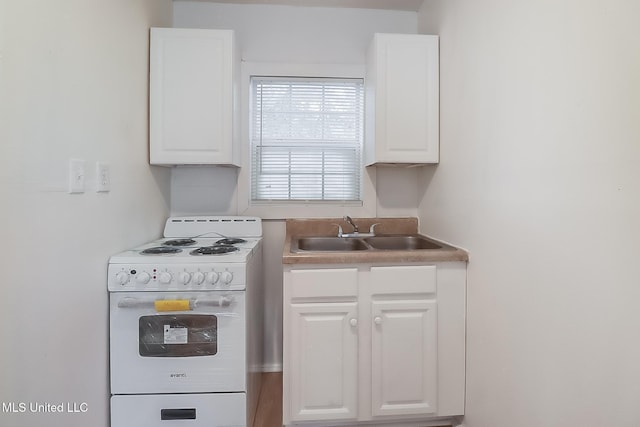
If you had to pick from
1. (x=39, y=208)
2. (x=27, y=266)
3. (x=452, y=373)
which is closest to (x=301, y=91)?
(x=39, y=208)

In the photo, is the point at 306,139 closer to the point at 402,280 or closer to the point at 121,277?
the point at 402,280

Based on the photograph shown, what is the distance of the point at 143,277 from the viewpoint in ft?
4.32

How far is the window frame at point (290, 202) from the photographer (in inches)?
83.4

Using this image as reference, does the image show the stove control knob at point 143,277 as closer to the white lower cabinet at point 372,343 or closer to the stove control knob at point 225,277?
the stove control knob at point 225,277

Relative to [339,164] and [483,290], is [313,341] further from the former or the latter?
[339,164]

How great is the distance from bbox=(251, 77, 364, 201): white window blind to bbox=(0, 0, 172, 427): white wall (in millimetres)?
856

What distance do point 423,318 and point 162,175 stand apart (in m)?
1.85

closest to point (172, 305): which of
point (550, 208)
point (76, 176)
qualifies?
point (76, 176)

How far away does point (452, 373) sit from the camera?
1.51 meters

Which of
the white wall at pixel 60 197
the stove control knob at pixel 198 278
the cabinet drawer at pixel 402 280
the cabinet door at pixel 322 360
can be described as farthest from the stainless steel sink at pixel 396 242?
the white wall at pixel 60 197

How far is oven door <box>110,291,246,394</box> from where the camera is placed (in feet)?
4.39

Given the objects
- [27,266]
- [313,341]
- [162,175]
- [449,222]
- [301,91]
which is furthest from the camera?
[301,91]

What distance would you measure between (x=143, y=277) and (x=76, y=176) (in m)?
0.49

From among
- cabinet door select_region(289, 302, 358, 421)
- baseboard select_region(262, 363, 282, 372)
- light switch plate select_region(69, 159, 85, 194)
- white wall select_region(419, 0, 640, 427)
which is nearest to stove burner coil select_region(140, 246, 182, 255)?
light switch plate select_region(69, 159, 85, 194)
